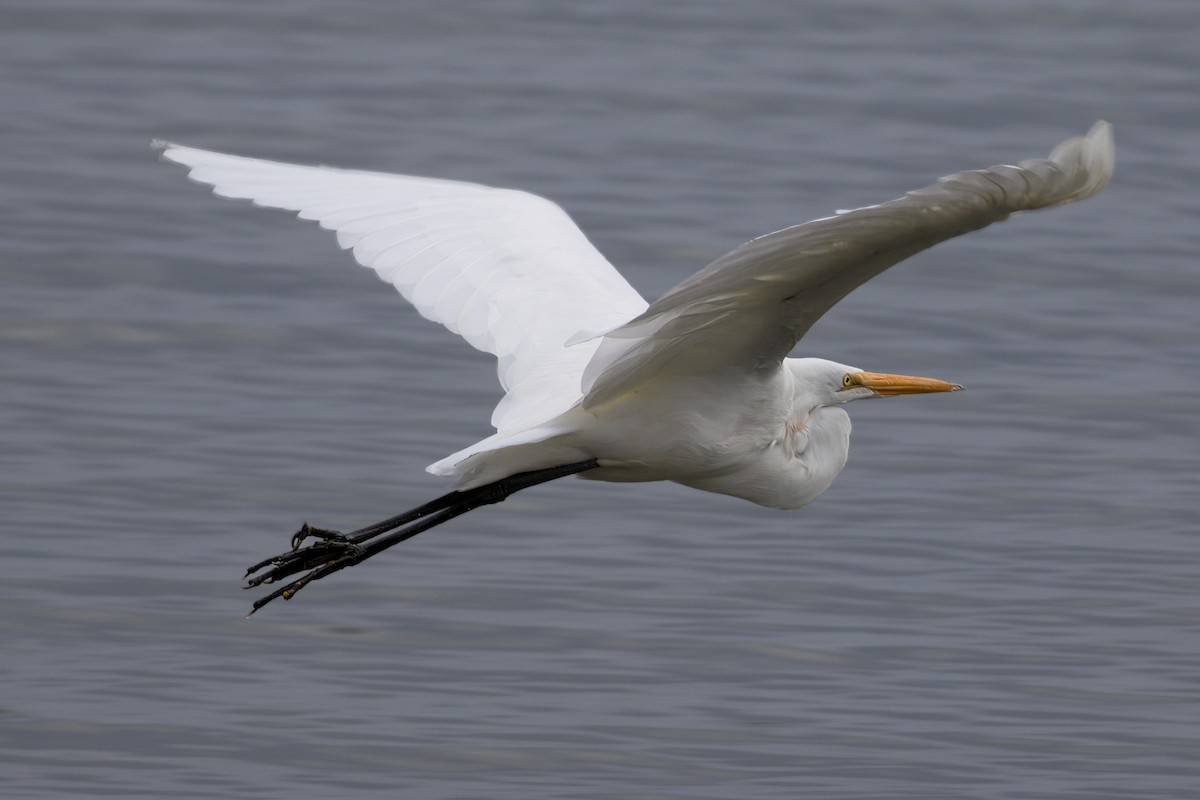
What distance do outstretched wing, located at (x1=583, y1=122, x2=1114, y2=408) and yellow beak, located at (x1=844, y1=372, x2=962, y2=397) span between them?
0.92 meters

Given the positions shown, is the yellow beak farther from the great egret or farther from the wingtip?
the wingtip

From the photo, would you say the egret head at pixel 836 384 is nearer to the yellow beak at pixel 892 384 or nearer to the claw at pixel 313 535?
the yellow beak at pixel 892 384

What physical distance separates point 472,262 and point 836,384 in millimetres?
1099

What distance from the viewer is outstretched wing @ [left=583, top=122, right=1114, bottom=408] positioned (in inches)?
163

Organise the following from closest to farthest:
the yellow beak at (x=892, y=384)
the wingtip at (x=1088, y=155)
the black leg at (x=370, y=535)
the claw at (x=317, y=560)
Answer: the wingtip at (x=1088, y=155), the black leg at (x=370, y=535), the claw at (x=317, y=560), the yellow beak at (x=892, y=384)

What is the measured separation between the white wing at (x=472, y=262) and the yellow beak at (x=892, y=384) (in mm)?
639

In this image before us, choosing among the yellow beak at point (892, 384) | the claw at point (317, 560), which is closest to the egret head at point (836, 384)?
the yellow beak at point (892, 384)

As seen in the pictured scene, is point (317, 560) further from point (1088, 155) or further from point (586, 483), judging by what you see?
point (1088, 155)

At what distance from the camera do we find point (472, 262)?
6281 millimetres

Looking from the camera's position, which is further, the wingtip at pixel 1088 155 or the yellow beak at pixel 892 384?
the yellow beak at pixel 892 384

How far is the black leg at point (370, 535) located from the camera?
19.1 feet

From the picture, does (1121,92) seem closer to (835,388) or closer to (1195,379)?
(1195,379)

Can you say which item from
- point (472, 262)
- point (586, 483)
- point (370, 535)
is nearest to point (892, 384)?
point (472, 262)

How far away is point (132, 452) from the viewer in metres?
7.98
